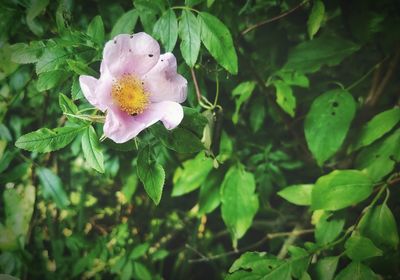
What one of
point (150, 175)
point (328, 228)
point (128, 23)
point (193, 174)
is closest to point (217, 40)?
point (128, 23)

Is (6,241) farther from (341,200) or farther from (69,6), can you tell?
(341,200)

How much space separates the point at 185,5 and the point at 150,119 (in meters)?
0.25

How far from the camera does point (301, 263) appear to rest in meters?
0.82

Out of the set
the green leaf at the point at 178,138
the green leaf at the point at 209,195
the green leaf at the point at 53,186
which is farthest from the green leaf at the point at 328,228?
the green leaf at the point at 53,186

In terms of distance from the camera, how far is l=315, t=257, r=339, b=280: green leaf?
32.5 inches

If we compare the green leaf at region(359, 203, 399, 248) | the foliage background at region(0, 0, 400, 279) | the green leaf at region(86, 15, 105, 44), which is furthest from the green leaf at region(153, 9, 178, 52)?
the green leaf at region(359, 203, 399, 248)

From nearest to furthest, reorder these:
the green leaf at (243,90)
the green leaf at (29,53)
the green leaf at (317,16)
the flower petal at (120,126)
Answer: the flower petal at (120,126) < the green leaf at (29,53) < the green leaf at (317,16) < the green leaf at (243,90)

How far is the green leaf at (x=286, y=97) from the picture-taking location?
921 millimetres

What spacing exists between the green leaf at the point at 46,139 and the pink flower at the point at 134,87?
8cm

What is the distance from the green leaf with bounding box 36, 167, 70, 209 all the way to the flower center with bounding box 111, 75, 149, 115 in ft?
1.32

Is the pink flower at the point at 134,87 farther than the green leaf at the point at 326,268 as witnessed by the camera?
No

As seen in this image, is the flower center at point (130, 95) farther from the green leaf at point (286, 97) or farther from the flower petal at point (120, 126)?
the green leaf at point (286, 97)

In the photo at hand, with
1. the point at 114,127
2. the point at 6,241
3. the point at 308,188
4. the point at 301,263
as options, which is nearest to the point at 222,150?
the point at 308,188

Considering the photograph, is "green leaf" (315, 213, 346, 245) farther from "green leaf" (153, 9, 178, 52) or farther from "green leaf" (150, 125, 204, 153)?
"green leaf" (153, 9, 178, 52)
